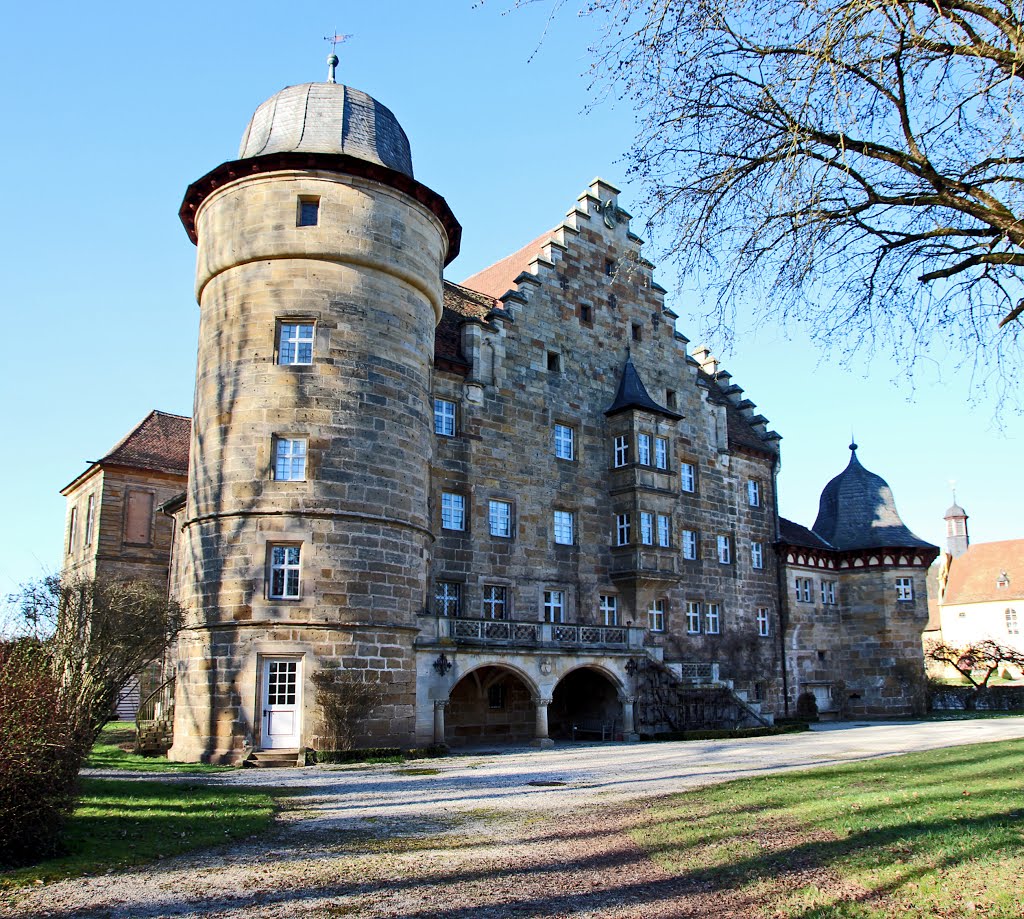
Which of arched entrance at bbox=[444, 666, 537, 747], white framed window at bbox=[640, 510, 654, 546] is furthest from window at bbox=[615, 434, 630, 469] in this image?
arched entrance at bbox=[444, 666, 537, 747]

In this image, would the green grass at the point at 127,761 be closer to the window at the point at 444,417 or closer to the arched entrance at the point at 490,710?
the arched entrance at the point at 490,710

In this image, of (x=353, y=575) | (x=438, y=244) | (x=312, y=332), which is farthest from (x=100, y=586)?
(x=438, y=244)

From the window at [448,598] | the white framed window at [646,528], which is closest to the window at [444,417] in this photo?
the window at [448,598]

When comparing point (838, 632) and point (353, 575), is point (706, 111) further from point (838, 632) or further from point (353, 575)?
point (838, 632)

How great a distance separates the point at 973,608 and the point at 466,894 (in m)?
76.2

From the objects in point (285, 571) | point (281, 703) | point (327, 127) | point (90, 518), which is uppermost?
point (327, 127)

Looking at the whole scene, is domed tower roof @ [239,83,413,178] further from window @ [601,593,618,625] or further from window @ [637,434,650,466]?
window @ [601,593,618,625]

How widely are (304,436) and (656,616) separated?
14.8 metres

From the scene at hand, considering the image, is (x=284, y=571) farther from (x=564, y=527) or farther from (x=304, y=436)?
(x=564, y=527)

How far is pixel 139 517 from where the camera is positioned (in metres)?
37.2

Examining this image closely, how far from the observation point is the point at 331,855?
9234mm

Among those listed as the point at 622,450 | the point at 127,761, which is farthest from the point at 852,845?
the point at 622,450

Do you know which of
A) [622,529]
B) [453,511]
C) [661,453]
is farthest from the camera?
[661,453]

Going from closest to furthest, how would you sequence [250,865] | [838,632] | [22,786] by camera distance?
[22,786] < [250,865] < [838,632]
